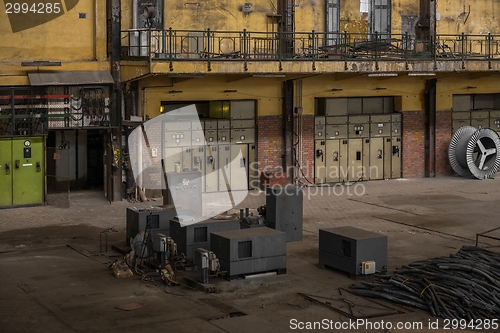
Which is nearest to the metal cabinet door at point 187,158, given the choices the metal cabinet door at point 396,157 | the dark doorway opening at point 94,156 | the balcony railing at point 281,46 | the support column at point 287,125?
the balcony railing at point 281,46

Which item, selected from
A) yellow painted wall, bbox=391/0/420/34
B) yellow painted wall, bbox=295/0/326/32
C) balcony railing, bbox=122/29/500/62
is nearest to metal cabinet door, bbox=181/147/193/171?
balcony railing, bbox=122/29/500/62

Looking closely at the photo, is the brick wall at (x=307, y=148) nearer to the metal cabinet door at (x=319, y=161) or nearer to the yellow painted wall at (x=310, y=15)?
the metal cabinet door at (x=319, y=161)

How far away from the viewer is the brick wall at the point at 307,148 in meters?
26.5

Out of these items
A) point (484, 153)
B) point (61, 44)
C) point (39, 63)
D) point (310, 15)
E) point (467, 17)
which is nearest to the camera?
point (39, 63)

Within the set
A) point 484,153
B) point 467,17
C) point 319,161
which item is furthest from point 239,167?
point 467,17

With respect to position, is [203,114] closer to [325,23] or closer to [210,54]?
[210,54]

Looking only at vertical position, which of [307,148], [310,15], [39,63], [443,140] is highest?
[310,15]

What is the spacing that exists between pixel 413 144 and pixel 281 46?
6414mm

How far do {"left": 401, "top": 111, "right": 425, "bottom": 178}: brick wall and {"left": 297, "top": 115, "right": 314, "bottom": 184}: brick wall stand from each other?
142 inches

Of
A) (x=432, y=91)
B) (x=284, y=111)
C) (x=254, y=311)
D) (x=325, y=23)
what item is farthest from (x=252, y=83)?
(x=254, y=311)

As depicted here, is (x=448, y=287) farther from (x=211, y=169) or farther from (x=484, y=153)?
(x=484, y=153)

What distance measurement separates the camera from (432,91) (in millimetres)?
28266

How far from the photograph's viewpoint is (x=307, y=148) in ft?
87.2

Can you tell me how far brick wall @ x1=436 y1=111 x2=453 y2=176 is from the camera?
28.6 metres
